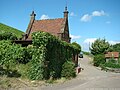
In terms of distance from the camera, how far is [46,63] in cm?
2019

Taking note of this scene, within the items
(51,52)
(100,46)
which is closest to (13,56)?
(51,52)

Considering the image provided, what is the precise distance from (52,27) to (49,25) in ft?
3.58

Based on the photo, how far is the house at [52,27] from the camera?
38.0m

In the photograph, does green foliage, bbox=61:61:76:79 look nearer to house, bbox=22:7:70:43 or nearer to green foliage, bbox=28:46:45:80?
green foliage, bbox=28:46:45:80

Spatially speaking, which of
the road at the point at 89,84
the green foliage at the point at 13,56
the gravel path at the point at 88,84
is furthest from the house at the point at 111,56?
the green foliage at the point at 13,56

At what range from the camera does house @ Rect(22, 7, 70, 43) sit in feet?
125

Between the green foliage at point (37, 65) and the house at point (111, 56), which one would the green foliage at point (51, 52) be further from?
the house at point (111, 56)

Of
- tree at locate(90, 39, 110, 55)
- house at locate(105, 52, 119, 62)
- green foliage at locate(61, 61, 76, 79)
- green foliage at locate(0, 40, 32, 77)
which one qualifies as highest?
tree at locate(90, 39, 110, 55)

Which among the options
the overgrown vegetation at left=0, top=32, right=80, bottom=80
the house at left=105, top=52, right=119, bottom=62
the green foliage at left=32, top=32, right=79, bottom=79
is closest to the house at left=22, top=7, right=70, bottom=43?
the green foliage at left=32, top=32, right=79, bottom=79

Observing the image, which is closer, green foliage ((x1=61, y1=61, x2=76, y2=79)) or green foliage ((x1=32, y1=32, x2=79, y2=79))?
green foliage ((x1=32, y1=32, x2=79, y2=79))

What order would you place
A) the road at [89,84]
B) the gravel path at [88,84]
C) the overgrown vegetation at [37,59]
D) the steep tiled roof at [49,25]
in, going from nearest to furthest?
1. the gravel path at [88,84]
2. the road at [89,84]
3. the overgrown vegetation at [37,59]
4. the steep tiled roof at [49,25]

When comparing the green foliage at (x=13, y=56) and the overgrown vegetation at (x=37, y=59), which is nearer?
the overgrown vegetation at (x=37, y=59)

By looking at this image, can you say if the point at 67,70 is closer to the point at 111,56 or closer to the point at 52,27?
the point at 52,27

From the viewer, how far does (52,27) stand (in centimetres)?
3912
